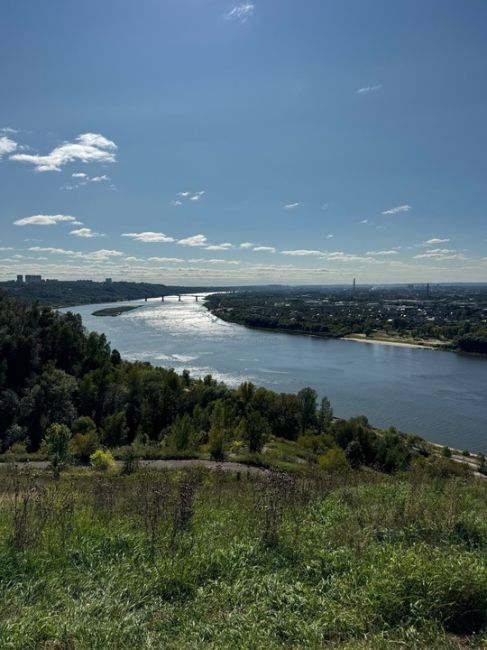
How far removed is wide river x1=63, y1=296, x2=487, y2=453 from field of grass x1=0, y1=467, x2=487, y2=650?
23257 millimetres

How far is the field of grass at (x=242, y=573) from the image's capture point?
2482mm

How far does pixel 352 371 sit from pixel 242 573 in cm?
4034

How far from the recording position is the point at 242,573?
3.11 metres

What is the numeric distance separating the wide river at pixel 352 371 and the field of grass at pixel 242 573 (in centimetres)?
2326

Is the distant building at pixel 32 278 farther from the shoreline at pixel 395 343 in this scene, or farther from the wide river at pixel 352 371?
the shoreline at pixel 395 343

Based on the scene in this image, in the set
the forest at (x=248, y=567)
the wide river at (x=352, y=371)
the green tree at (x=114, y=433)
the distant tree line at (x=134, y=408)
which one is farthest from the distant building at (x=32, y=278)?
the forest at (x=248, y=567)

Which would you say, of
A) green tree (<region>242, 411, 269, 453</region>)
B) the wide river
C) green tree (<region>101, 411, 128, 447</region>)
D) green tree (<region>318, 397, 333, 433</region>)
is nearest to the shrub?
green tree (<region>101, 411, 128, 447</region>)

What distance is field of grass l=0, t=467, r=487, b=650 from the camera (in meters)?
2.48

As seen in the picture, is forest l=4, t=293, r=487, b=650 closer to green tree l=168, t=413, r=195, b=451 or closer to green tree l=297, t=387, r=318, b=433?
green tree l=168, t=413, r=195, b=451

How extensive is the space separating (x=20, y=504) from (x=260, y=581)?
2.60 meters

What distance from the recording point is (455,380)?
38938mm

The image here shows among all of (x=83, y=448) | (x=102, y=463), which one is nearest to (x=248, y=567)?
(x=102, y=463)

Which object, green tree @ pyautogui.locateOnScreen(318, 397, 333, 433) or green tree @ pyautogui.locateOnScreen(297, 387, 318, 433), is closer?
green tree @ pyautogui.locateOnScreen(318, 397, 333, 433)

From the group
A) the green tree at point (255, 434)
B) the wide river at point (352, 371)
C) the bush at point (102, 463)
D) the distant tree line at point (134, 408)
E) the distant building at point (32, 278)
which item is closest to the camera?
the bush at point (102, 463)
